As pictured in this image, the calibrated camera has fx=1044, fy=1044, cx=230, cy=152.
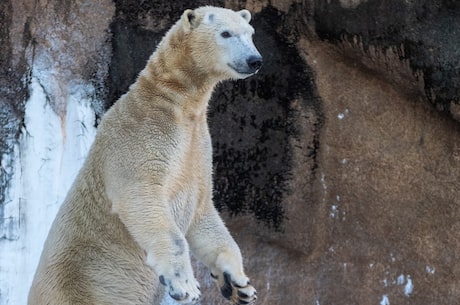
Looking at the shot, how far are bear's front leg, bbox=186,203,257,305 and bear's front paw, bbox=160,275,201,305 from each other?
39 cm

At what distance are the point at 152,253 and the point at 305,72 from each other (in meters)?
2.97

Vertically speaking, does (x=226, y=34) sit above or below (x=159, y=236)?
above

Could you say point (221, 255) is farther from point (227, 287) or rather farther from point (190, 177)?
point (190, 177)

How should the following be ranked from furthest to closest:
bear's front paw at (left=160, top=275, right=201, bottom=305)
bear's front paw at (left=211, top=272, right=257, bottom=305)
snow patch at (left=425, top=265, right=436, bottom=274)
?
snow patch at (left=425, top=265, right=436, bottom=274) → bear's front paw at (left=211, top=272, right=257, bottom=305) → bear's front paw at (left=160, top=275, right=201, bottom=305)

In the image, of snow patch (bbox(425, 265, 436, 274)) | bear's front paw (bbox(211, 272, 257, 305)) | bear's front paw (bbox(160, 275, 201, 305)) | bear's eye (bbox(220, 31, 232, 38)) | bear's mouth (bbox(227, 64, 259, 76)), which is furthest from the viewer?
snow patch (bbox(425, 265, 436, 274))

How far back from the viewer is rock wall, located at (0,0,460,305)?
770 centimetres

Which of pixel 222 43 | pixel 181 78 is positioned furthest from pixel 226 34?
pixel 181 78

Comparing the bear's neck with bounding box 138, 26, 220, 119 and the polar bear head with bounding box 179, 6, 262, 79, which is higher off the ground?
the polar bear head with bounding box 179, 6, 262, 79

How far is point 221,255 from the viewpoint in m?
5.63

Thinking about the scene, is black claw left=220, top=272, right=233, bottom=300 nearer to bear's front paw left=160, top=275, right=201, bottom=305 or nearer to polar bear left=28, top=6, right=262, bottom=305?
polar bear left=28, top=6, right=262, bottom=305

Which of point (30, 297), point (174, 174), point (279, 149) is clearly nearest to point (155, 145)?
point (174, 174)

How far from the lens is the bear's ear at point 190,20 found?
5.74 meters

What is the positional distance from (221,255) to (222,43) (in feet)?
3.77

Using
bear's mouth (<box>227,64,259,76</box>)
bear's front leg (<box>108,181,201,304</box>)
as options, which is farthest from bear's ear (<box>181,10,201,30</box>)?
bear's front leg (<box>108,181,201,304</box>)
